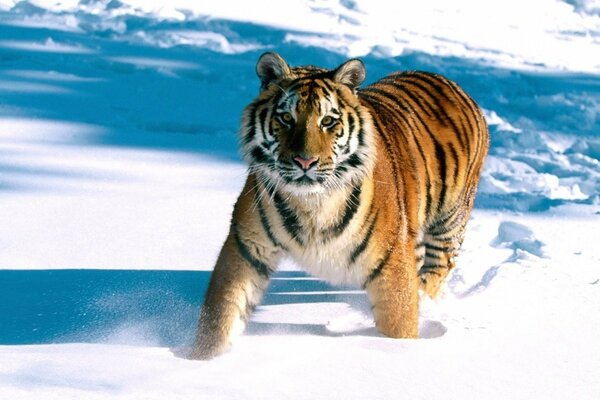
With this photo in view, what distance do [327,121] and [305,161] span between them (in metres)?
0.14

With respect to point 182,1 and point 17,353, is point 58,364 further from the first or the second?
point 182,1

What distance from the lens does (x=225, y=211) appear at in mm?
4445

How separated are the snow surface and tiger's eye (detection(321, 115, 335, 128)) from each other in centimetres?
56

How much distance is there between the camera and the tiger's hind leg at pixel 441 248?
3.63 metres

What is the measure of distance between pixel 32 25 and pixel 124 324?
19.5 ft

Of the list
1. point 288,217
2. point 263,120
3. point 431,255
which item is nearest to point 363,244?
point 288,217

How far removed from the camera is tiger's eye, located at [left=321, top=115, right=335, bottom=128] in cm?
263

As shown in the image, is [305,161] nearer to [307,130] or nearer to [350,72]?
[307,130]

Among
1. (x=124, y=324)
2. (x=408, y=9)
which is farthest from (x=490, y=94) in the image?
(x=124, y=324)

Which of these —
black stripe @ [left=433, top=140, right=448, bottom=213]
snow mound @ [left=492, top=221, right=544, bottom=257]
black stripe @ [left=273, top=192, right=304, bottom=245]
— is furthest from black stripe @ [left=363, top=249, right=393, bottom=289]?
snow mound @ [left=492, top=221, right=544, bottom=257]

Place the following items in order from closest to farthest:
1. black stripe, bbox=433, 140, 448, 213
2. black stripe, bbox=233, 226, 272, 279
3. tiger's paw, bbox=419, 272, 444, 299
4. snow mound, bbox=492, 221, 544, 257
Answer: black stripe, bbox=233, 226, 272, 279 < black stripe, bbox=433, 140, 448, 213 < tiger's paw, bbox=419, 272, 444, 299 < snow mound, bbox=492, 221, 544, 257

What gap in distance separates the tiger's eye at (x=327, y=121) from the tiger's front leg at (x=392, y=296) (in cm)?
42

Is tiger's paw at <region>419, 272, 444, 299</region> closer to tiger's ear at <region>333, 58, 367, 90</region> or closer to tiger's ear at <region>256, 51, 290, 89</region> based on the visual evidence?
tiger's ear at <region>333, 58, 367, 90</region>

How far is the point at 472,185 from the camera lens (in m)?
3.74
